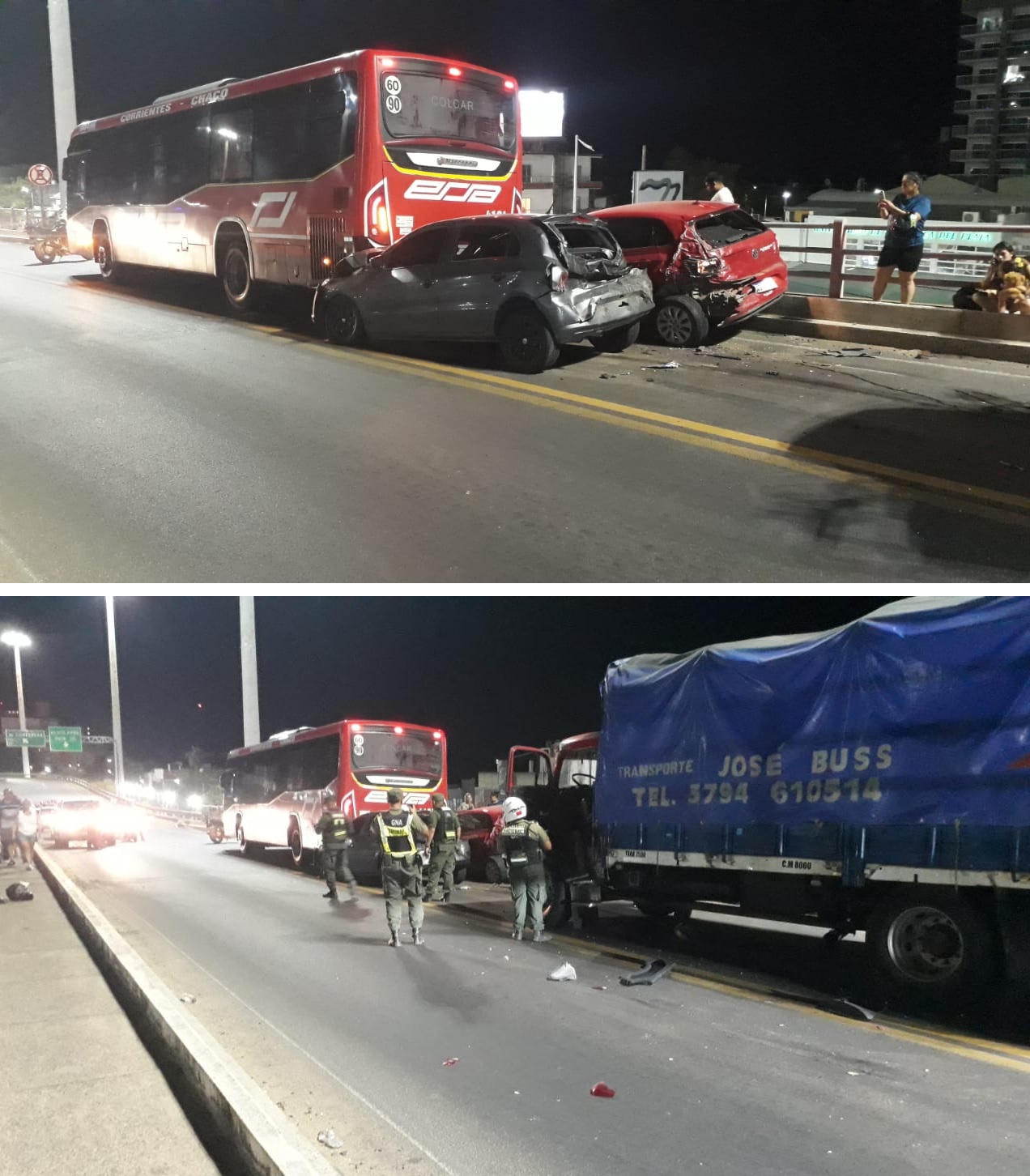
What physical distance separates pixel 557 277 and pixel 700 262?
8.15ft

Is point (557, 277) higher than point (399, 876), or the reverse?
point (557, 277)

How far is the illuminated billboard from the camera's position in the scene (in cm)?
3562

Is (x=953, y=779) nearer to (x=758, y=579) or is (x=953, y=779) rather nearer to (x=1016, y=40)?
(x=758, y=579)

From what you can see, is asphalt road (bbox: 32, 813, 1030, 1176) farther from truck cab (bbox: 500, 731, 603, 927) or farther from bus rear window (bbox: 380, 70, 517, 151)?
bus rear window (bbox: 380, 70, 517, 151)

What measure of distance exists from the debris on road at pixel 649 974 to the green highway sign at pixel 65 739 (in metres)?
33.2

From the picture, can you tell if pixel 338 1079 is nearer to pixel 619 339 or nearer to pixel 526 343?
pixel 526 343

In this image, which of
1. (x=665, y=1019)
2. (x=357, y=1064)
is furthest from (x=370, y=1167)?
(x=665, y=1019)

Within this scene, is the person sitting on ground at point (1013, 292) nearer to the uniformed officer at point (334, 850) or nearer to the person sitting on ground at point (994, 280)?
the person sitting on ground at point (994, 280)

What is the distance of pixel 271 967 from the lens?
8422mm

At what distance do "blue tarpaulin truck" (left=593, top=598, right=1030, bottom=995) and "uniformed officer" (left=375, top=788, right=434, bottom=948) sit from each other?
74.6 inches

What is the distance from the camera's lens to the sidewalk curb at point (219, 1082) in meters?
3.83

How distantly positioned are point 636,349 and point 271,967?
816 centimetres

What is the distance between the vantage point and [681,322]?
520 inches

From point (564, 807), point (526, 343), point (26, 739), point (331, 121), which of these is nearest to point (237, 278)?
point (331, 121)
